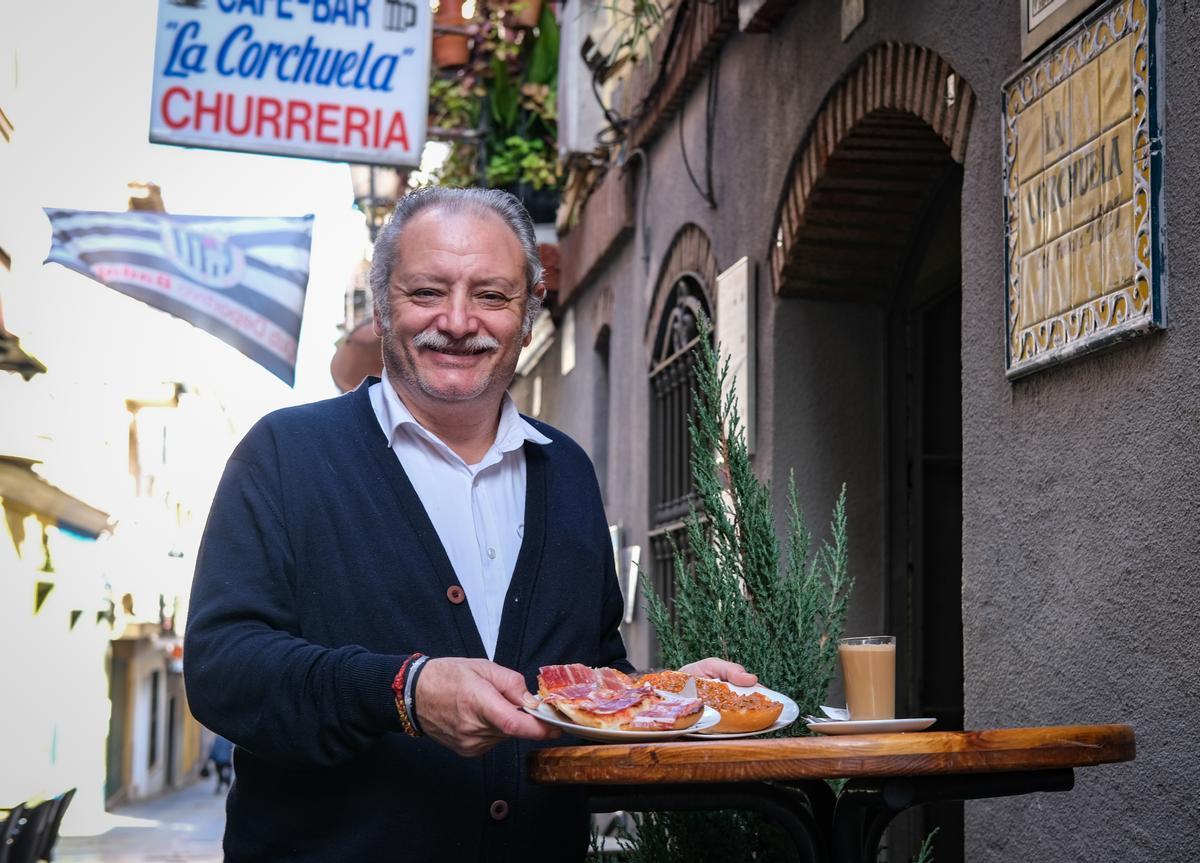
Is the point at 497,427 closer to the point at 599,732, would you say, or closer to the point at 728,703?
the point at 728,703

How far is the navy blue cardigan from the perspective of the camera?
7.14ft

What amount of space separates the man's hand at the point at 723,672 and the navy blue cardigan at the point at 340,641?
22cm

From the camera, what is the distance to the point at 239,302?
6.32 m

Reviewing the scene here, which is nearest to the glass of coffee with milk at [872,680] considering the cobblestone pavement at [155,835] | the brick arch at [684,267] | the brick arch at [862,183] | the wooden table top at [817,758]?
the wooden table top at [817,758]

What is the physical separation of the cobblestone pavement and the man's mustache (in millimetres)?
8798

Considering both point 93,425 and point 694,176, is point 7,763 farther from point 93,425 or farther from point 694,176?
point 694,176

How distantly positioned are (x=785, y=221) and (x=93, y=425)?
4640 mm

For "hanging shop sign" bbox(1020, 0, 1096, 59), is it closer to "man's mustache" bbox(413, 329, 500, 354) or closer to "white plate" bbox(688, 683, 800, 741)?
"man's mustache" bbox(413, 329, 500, 354)

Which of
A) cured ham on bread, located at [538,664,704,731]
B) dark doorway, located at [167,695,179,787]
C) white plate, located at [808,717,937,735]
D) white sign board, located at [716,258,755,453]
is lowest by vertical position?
dark doorway, located at [167,695,179,787]

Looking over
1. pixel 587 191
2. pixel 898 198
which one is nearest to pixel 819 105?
pixel 898 198

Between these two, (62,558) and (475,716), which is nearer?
(475,716)

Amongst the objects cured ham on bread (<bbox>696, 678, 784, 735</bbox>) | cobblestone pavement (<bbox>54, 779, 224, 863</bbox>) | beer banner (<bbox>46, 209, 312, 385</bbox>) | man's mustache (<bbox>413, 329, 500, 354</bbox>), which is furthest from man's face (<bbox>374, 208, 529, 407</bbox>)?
cobblestone pavement (<bbox>54, 779, 224, 863</bbox>)

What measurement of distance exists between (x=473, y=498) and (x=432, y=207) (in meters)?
0.51

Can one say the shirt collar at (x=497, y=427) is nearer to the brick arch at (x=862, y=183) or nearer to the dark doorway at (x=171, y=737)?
the brick arch at (x=862, y=183)
